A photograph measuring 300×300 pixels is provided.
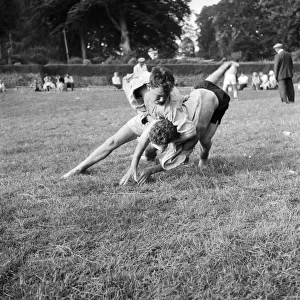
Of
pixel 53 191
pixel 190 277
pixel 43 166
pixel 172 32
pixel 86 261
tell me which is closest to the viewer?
pixel 190 277

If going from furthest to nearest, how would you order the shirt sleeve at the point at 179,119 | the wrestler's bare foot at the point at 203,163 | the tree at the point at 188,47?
the tree at the point at 188,47 < the wrestler's bare foot at the point at 203,163 < the shirt sleeve at the point at 179,119

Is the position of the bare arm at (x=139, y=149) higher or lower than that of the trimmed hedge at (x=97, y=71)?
lower

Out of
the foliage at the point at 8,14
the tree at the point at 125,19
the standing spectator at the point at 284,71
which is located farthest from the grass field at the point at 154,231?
the foliage at the point at 8,14

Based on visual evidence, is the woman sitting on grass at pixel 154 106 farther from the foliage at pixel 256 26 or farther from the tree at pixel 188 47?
the tree at pixel 188 47

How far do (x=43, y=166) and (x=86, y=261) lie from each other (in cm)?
284

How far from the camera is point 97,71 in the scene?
101 feet

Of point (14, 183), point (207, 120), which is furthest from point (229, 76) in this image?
point (14, 183)

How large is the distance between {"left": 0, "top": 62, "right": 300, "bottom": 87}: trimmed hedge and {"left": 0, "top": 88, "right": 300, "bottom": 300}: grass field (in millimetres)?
26440

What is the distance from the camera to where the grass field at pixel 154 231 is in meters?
2.11

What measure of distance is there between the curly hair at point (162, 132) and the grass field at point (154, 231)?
1.70 feet

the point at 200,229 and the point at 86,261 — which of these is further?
the point at 200,229

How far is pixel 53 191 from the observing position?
3.74m

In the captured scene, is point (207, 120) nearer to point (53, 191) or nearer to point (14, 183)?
point (53, 191)

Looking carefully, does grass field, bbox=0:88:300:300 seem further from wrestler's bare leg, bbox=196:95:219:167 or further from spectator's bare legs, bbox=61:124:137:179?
wrestler's bare leg, bbox=196:95:219:167
